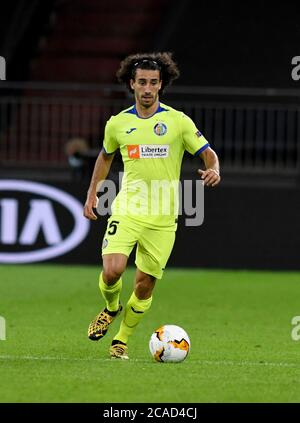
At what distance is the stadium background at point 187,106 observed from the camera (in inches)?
708

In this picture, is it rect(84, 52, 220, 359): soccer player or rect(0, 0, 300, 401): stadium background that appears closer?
rect(84, 52, 220, 359): soccer player

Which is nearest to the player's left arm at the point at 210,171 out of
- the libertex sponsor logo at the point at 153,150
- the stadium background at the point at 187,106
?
the libertex sponsor logo at the point at 153,150

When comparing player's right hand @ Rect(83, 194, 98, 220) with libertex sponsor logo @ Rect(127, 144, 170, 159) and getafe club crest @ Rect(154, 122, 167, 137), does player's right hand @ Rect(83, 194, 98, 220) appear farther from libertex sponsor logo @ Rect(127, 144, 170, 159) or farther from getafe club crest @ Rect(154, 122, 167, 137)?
getafe club crest @ Rect(154, 122, 167, 137)

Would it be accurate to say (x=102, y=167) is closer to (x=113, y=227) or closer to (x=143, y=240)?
(x=113, y=227)

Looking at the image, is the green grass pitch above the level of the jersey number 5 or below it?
below

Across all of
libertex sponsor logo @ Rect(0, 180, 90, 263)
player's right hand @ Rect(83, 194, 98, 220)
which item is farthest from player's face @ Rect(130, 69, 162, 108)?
libertex sponsor logo @ Rect(0, 180, 90, 263)

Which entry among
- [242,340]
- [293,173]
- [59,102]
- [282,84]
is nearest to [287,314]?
[242,340]

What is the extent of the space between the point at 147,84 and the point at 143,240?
1244 mm

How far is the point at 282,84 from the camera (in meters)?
21.2

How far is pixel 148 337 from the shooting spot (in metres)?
11.1

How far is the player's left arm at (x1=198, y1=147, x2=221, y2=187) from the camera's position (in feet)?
30.4

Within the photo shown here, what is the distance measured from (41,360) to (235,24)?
1355cm

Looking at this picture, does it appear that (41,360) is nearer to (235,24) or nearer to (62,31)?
(235,24)
